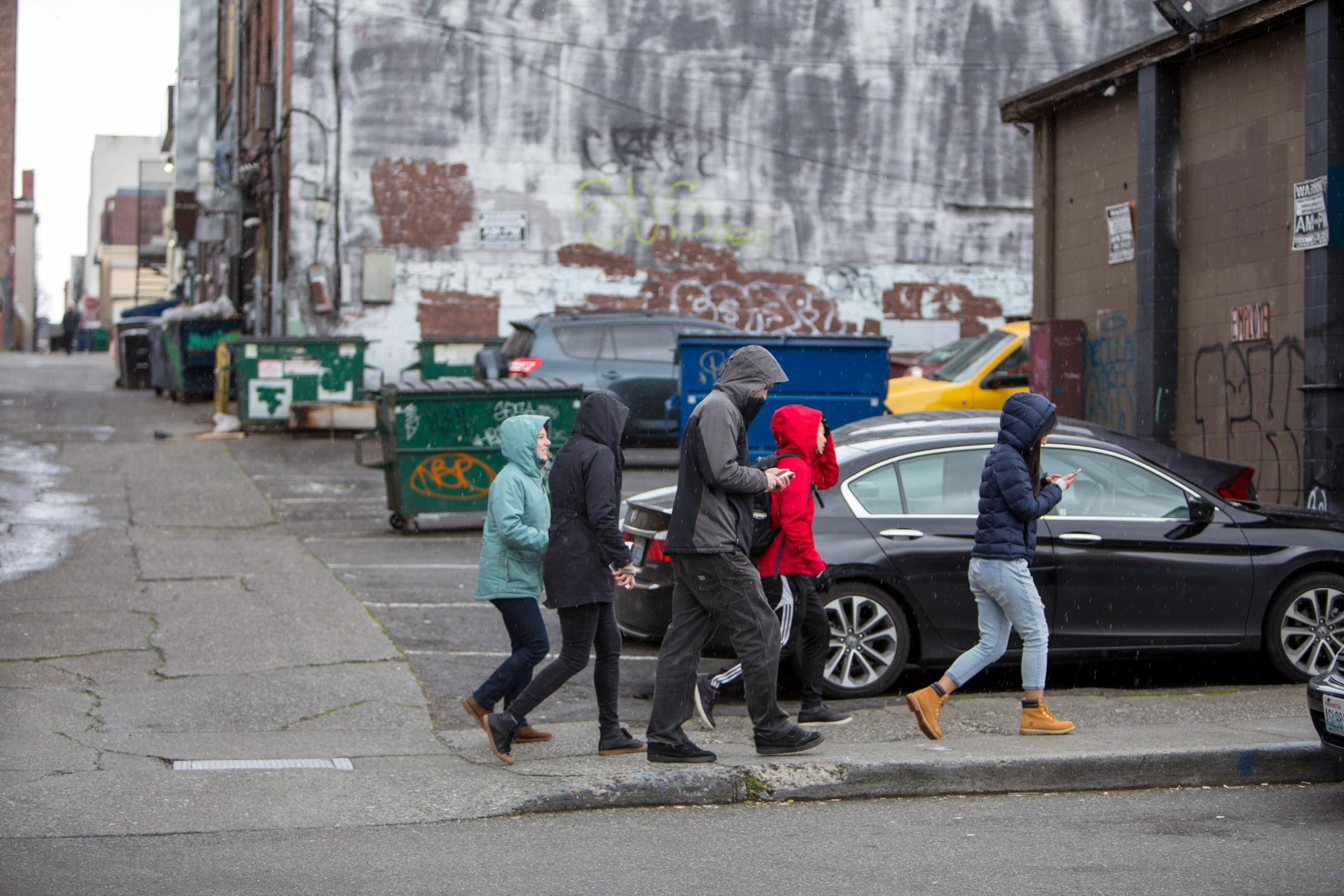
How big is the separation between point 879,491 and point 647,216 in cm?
1805

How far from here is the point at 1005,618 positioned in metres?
7.03

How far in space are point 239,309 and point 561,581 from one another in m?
27.7

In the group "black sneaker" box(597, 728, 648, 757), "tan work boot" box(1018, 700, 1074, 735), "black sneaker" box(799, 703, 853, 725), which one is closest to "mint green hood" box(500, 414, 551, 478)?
"black sneaker" box(597, 728, 648, 757)

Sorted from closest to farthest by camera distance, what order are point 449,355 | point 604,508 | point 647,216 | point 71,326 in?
1. point 604,508
2. point 449,355
3. point 647,216
4. point 71,326

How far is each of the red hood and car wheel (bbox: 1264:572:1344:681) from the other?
309cm

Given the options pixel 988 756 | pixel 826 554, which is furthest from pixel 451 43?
pixel 988 756

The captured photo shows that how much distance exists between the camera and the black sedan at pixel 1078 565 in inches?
311

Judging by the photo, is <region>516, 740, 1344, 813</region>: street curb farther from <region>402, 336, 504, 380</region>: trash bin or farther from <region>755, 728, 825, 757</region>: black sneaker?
<region>402, 336, 504, 380</region>: trash bin

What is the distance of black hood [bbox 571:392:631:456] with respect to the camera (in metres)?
6.56

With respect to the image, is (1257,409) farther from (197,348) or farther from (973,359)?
(197,348)

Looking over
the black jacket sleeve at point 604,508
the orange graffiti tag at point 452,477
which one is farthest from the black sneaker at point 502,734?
the orange graffiti tag at point 452,477

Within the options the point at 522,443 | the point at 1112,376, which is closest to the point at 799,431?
the point at 522,443

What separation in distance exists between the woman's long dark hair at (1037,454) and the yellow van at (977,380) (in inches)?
326

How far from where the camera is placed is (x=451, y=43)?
24.9 metres
